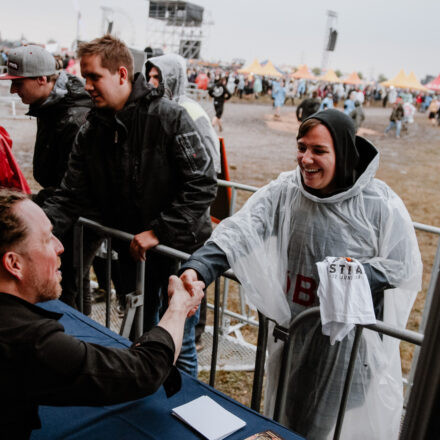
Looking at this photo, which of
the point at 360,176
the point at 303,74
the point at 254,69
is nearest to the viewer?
the point at 360,176

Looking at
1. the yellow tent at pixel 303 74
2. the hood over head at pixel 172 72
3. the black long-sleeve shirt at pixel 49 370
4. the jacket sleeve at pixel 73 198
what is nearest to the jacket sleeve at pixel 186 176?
the jacket sleeve at pixel 73 198

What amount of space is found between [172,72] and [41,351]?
3163mm

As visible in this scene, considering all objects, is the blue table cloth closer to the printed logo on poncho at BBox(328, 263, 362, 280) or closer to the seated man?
the seated man

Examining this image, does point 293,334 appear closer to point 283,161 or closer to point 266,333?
point 266,333

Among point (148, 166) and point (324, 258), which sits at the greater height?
point (148, 166)

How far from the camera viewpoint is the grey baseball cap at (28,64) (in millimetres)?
3057

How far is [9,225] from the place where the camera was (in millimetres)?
1336

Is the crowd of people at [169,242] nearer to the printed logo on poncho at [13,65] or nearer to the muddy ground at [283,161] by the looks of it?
the printed logo on poncho at [13,65]

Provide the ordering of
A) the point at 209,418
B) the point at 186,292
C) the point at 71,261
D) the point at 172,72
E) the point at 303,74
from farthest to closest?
the point at 303,74, the point at 172,72, the point at 71,261, the point at 186,292, the point at 209,418

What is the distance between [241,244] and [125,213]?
0.87 metres

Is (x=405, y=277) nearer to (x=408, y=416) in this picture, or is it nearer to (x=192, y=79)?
(x=408, y=416)

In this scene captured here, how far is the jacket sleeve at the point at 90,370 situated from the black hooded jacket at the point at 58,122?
2.08 metres

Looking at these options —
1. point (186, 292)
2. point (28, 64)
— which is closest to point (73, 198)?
point (28, 64)

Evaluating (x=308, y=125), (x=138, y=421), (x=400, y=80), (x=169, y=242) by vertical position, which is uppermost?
(x=400, y=80)
